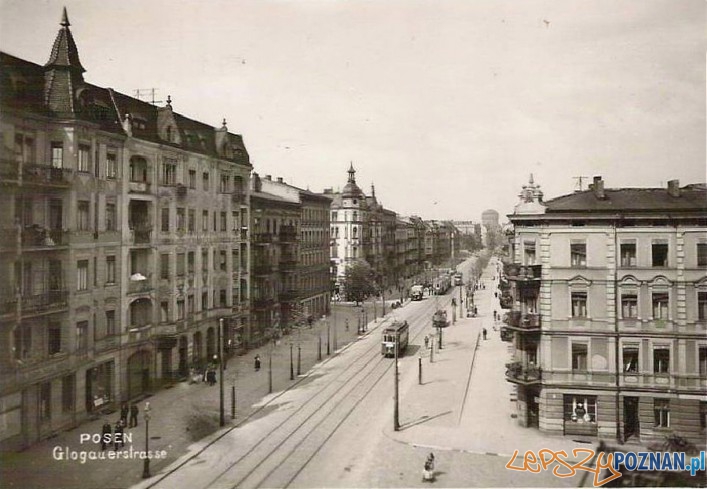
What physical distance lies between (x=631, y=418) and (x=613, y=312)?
13.4ft

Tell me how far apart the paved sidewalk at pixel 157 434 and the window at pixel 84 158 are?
9903 mm

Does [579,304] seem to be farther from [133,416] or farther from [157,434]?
[133,416]

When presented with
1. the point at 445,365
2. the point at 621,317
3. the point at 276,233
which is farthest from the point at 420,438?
the point at 276,233

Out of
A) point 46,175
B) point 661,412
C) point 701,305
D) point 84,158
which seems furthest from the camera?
point 84,158

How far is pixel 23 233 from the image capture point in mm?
19641

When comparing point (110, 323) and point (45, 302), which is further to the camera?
point (110, 323)

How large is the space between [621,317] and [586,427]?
445cm

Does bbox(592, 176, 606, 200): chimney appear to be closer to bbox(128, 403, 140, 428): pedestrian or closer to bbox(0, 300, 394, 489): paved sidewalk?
bbox(0, 300, 394, 489): paved sidewalk

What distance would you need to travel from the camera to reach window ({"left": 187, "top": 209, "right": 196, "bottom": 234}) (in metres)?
30.0

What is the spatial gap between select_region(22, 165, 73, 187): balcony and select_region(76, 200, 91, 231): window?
1230mm

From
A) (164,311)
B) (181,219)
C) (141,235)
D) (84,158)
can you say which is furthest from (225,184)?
(84,158)

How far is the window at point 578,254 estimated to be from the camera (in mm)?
23016

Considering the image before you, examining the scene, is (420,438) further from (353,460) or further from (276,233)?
(276,233)

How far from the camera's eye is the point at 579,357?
75.9ft
